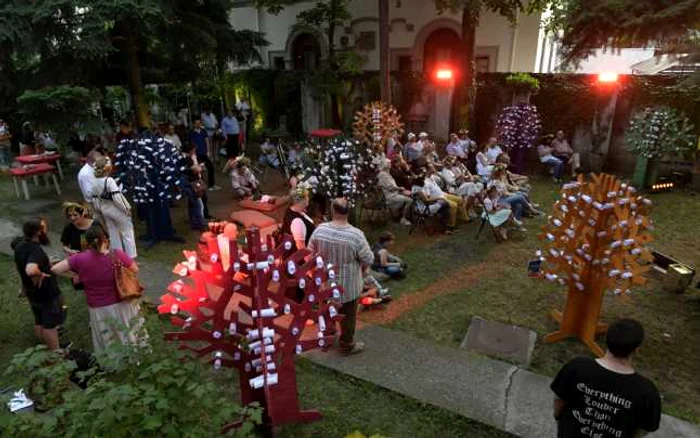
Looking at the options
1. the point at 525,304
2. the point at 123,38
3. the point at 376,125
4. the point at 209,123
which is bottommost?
the point at 525,304

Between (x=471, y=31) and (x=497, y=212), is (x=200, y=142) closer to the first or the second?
(x=497, y=212)

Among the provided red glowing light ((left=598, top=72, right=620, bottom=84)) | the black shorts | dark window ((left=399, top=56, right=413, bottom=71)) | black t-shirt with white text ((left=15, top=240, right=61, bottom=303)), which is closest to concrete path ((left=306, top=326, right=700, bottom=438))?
the black shorts

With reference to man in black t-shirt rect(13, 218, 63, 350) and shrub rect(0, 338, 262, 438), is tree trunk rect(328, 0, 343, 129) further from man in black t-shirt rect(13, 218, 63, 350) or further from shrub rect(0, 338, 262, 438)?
shrub rect(0, 338, 262, 438)

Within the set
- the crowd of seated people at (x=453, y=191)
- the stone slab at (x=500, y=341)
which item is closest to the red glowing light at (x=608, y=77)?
the crowd of seated people at (x=453, y=191)

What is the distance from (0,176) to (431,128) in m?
12.9

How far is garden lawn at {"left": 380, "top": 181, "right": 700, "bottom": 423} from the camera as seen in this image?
5.44 meters

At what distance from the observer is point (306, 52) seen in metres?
21.7

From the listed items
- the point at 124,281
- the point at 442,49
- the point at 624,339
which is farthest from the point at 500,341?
the point at 442,49

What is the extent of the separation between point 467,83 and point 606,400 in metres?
12.7

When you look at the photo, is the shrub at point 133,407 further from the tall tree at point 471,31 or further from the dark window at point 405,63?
the dark window at point 405,63

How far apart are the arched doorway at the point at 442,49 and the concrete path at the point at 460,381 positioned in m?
15.0

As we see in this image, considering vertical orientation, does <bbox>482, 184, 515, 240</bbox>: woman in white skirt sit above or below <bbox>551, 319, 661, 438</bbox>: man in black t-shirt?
below

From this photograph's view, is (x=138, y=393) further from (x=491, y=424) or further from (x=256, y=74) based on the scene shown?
(x=256, y=74)

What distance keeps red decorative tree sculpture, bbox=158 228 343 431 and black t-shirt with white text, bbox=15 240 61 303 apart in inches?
78.3
